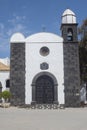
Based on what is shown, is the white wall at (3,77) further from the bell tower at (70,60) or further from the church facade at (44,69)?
the bell tower at (70,60)

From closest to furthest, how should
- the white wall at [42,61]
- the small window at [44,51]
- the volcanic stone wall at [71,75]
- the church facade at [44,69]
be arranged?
the volcanic stone wall at [71,75] < the church facade at [44,69] < the white wall at [42,61] < the small window at [44,51]

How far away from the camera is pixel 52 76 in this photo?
30594mm

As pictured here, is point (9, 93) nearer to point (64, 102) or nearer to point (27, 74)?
point (27, 74)

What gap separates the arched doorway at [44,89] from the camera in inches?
1198

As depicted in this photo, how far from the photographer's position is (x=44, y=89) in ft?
101

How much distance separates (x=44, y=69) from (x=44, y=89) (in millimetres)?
2183

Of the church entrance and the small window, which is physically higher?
the small window

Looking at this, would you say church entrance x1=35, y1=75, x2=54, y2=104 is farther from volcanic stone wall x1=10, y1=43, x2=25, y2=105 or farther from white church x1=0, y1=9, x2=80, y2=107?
volcanic stone wall x1=10, y1=43, x2=25, y2=105

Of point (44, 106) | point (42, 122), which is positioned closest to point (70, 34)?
point (44, 106)

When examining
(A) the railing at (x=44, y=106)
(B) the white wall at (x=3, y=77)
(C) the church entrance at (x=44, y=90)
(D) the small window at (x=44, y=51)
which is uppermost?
(D) the small window at (x=44, y=51)

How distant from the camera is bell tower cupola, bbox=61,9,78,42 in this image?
31.8m

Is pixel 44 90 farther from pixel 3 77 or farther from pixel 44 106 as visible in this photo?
pixel 3 77

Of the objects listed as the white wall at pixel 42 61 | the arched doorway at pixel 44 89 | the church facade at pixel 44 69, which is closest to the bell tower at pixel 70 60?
the church facade at pixel 44 69

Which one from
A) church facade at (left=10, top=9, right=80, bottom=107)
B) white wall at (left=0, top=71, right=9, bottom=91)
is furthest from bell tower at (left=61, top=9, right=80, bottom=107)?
white wall at (left=0, top=71, right=9, bottom=91)
